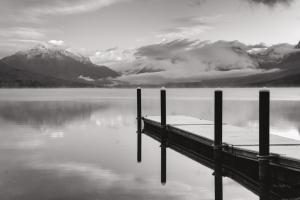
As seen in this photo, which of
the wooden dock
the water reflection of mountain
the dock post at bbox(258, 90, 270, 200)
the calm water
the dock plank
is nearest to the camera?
the wooden dock

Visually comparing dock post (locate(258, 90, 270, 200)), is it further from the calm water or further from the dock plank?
the dock plank

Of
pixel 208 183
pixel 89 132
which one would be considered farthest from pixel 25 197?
pixel 89 132

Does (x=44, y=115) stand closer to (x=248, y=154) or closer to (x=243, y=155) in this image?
(x=243, y=155)

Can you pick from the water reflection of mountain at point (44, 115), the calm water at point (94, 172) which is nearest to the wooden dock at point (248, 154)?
the calm water at point (94, 172)

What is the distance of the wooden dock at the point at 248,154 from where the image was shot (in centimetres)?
1111

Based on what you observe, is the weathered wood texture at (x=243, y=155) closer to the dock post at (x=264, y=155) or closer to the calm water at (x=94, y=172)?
the dock post at (x=264, y=155)

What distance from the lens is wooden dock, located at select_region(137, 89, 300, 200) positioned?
1111 cm

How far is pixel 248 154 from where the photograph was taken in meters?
13.1

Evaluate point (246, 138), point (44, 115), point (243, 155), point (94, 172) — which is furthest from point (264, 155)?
point (44, 115)

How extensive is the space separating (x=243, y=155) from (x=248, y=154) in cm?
33

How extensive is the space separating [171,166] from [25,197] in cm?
648

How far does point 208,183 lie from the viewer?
44.8 feet

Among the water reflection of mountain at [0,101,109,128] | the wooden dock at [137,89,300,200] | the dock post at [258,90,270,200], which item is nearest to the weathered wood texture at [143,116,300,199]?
the wooden dock at [137,89,300,200]

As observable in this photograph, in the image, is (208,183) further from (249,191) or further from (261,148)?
(261,148)
